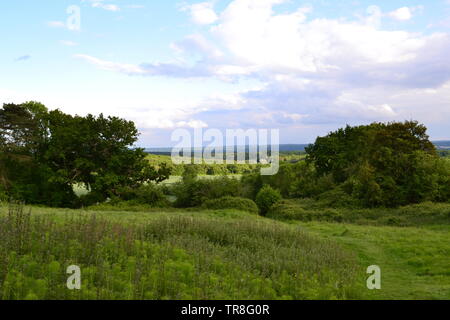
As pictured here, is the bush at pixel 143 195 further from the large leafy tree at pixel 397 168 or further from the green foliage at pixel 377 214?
the large leafy tree at pixel 397 168

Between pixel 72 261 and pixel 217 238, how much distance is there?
19.1 ft

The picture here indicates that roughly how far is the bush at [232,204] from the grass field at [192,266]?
16731 millimetres

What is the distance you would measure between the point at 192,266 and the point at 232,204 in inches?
912

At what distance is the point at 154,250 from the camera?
358 inches

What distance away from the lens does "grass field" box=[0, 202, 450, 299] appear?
660cm

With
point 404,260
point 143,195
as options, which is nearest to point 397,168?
point 143,195

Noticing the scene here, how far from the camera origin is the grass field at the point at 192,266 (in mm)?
→ 6602

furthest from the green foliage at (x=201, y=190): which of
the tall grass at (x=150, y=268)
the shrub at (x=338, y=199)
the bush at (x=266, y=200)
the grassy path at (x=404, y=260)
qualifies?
the tall grass at (x=150, y=268)

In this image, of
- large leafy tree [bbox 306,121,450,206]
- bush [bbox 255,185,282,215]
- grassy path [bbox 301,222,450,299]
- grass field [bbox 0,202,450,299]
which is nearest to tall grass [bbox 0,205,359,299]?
grass field [bbox 0,202,450,299]

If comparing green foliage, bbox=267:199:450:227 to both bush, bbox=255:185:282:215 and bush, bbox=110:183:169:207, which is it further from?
bush, bbox=110:183:169:207

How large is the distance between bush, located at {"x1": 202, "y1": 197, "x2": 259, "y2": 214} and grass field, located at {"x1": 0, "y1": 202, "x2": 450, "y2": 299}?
16731 millimetres

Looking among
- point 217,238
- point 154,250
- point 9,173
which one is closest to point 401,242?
point 217,238

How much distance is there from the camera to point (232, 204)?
30.8 m

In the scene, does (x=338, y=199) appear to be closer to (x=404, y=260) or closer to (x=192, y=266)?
(x=404, y=260)
